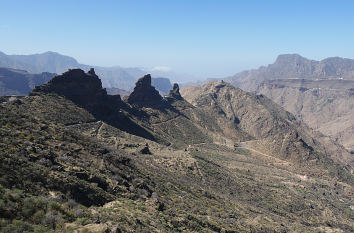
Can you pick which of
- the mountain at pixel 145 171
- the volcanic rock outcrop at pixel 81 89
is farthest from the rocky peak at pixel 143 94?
the volcanic rock outcrop at pixel 81 89

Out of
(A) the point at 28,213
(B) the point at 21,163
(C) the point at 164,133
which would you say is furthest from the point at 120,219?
(C) the point at 164,133

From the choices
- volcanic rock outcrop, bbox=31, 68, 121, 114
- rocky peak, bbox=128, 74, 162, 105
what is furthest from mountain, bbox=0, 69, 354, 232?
rocky peak, bbox=128, 74, 162, 105

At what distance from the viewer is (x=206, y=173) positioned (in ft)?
251

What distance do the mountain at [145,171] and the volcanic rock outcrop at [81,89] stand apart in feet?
1.40

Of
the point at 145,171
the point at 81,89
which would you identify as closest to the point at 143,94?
the point at 81,89

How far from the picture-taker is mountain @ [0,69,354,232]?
2334 cm

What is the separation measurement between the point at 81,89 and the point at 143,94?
5631cm

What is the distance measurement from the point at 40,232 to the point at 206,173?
62830mm

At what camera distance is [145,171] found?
51062 mm

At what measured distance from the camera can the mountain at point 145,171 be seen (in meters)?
23.3

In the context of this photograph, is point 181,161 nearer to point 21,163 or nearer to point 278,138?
point 21,163

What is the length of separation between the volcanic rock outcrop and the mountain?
16.8 inches

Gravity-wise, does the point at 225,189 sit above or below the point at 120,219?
below

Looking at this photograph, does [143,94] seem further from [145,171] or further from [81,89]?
[145,171]
